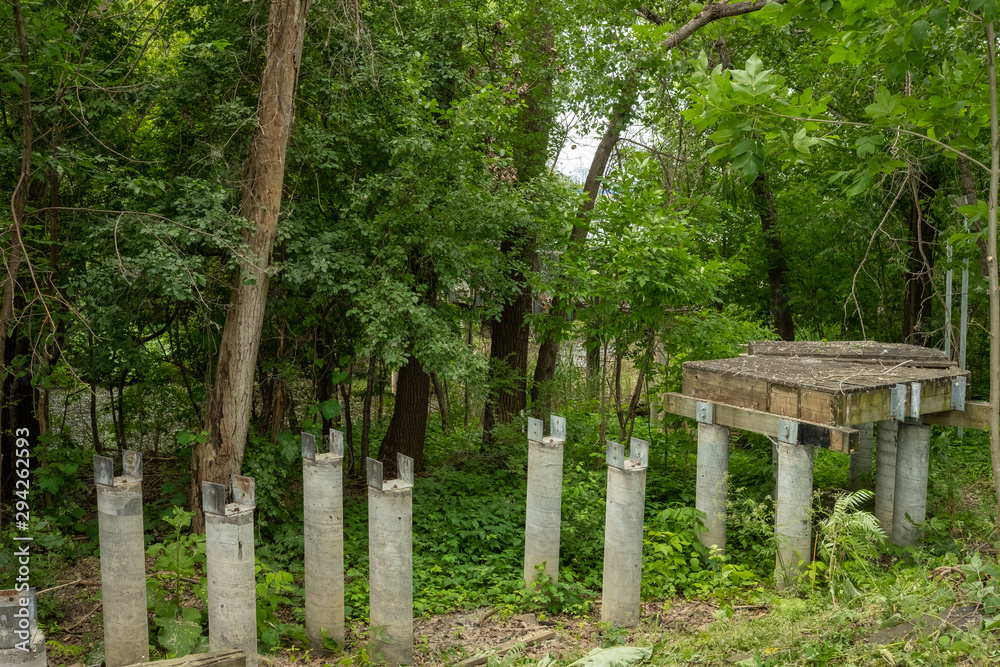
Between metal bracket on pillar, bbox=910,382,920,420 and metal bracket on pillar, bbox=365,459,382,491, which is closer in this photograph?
metal bracket on pillar, bbox=365,459,382,491

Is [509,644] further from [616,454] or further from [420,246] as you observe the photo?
[420,246]

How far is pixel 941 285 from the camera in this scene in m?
13.9

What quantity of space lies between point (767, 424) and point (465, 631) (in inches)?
130

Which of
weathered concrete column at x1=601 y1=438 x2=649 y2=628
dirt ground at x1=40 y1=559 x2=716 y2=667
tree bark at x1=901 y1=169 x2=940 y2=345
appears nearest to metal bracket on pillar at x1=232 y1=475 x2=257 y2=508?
dirt ground at x1=40 y1=559 x2=716 y2=667

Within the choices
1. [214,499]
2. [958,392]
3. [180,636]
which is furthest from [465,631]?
[958,392]

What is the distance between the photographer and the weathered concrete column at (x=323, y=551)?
6.38 meters

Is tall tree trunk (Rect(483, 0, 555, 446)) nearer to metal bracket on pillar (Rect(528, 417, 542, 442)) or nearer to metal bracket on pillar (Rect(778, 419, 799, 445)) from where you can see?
metal bracket on pillar (Rect(528, 417, 542, 442))

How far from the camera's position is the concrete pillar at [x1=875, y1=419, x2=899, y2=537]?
830 cm

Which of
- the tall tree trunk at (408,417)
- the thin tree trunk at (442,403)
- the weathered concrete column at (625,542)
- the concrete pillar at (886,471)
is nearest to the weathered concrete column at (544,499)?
the weathered concrete column at (625,542)

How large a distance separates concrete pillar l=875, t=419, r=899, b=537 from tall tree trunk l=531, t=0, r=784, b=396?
12.3 ft

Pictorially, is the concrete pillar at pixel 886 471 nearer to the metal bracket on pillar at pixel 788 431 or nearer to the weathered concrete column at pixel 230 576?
the metal bracket on pillar at pixel 788 431

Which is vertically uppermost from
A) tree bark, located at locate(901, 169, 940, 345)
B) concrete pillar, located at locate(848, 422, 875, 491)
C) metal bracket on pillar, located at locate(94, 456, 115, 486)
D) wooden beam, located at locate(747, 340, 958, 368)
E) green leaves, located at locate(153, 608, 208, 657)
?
tree bark, located at locate(901, 169, 940, 345)

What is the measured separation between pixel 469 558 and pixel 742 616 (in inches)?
115

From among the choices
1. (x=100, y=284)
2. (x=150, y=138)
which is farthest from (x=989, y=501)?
(x=150, y=138)
